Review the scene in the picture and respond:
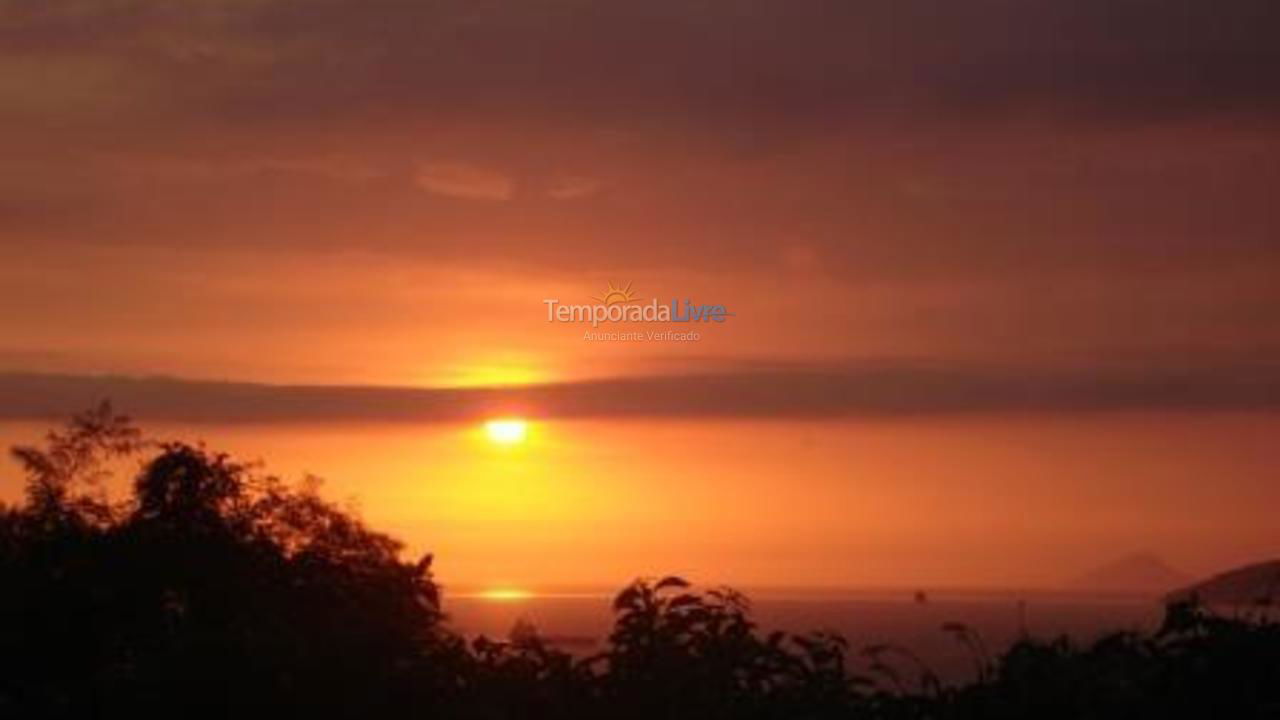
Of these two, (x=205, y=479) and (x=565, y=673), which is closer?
(x=565, y=673)

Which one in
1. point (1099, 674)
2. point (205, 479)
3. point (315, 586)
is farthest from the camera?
point (205, 479)

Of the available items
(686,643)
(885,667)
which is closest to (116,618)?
(686,643)

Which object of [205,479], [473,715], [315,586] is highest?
[205,479]

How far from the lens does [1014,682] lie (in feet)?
36.7

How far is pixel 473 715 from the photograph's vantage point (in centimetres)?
1128

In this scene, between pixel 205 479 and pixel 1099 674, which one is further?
pixel 205 479

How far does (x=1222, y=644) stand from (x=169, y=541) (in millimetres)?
10471

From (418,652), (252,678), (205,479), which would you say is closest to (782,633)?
Answer: (418,652)

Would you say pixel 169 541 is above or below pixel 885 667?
above

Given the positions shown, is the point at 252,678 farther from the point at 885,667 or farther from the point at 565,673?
the point at 885,667

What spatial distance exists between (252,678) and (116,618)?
5216mm

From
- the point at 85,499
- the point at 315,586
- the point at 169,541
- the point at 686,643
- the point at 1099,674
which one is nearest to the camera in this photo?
the point at 1099,674

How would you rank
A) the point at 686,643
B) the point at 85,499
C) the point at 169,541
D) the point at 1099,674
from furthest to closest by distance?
the point at 85,499 → the point at 169,541 → the point at 686,643 → the point at 1099,674

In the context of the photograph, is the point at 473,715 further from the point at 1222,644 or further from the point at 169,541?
the point at 169,541
